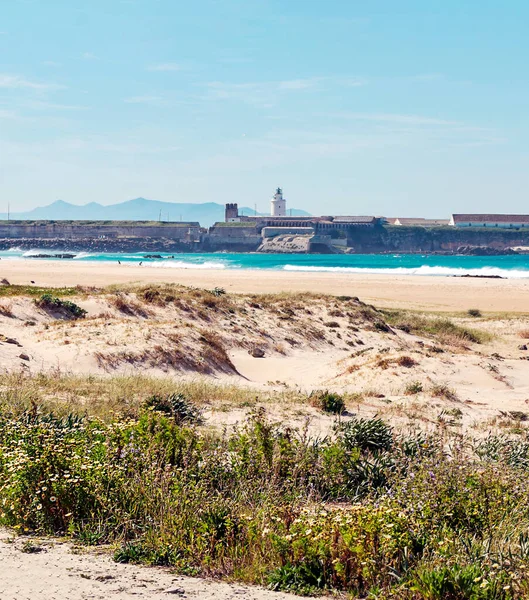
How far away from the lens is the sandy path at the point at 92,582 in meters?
4.61

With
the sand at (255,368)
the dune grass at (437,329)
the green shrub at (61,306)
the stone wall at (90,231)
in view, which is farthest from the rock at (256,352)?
the stone wall at (90,231)

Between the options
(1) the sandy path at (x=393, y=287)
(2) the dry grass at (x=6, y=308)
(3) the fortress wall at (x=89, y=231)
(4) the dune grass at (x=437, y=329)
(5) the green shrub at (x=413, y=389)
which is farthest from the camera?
(3) the fortress wall at (x=89, y=231)

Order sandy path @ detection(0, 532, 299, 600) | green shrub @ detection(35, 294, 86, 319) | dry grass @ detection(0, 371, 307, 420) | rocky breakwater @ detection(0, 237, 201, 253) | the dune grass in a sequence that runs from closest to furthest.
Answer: sandy path @ detection(0, 532, 299, 600) → dry grass @ detection(0, 371, 307, 420) → green shrub @ detection(35, 294, 86, 319) → the dune grass → rocky breakwater @ detection(0, 237, 201, 253)

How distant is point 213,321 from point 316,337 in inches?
139

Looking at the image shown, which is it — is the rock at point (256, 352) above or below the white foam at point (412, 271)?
below

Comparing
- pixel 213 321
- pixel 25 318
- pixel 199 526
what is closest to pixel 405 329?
pixel 213 321

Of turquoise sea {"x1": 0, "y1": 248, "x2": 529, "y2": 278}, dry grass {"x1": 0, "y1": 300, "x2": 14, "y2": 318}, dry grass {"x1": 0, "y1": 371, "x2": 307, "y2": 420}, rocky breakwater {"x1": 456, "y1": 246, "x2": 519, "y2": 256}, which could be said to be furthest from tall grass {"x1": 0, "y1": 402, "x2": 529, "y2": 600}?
rocky breakwater {"x1": 456, "y1": 246, "x2": 519, "y2": 256}

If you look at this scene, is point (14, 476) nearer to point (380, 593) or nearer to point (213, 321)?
point (380, 593)

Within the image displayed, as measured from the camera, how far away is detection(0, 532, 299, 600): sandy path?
4613mm

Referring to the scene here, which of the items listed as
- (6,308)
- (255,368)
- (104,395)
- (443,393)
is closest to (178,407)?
(104,395)

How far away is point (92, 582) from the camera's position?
4797 mm

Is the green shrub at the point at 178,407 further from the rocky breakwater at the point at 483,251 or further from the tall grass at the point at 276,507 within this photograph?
the rocky breakwater at the point at 483,251

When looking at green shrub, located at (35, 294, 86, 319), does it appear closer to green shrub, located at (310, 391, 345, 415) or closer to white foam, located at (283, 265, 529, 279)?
green shrub, located at (310, 391, 345, 415)

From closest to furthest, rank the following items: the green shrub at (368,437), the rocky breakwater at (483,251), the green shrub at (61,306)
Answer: the green shrub at (368,437)
the green shrub at (61,306)
the rocky breakwater at (483,251)
